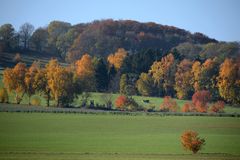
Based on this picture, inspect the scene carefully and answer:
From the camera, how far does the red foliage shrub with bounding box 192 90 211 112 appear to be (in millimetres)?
88000

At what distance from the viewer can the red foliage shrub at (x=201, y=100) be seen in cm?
8800

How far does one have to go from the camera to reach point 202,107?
88.2 m

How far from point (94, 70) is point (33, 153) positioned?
63.6 m

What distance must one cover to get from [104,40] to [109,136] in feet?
271

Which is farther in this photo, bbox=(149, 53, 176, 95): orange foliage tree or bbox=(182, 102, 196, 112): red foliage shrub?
bbox=(149, 53, 176, 95): orange foliage tree

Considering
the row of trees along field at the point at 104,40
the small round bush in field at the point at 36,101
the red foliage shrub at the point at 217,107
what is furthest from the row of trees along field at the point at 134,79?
the row of trees along field at the point at 104,40

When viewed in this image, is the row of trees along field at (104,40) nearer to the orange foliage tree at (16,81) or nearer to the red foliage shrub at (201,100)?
the red foliage shrub at (201,100)

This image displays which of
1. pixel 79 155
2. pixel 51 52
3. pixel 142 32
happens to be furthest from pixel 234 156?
pixel 142 32

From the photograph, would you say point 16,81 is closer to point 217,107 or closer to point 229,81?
point 217,107

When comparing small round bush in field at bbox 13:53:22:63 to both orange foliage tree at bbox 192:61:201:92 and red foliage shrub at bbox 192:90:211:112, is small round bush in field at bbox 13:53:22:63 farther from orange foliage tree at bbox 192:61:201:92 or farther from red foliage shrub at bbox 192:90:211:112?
red foliage shrub at bbox 192:90:211:112

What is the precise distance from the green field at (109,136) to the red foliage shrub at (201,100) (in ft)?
41.3

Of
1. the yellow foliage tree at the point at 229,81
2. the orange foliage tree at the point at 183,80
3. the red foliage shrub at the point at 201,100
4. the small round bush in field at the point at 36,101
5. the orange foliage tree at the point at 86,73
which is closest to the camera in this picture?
the small round bush in field at the point at 36,101

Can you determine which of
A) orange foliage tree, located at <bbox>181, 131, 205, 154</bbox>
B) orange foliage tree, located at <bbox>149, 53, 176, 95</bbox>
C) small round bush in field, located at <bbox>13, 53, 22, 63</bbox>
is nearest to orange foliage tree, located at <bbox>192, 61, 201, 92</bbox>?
orange foliage tree, located at <bbox>149, 53, 176, 95</bbox>

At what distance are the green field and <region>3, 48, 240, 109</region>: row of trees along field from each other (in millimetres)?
15887
